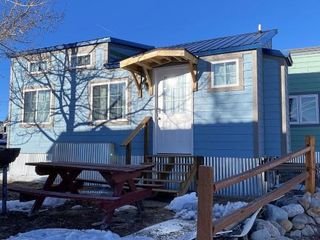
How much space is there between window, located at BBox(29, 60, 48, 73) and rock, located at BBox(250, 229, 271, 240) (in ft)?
31.0

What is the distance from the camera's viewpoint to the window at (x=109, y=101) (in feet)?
34.1

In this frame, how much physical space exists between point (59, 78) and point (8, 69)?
245cm

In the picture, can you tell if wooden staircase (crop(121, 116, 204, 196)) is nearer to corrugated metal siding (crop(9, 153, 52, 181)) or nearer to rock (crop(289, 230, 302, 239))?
rock (crop(289, 230, 302, 239))

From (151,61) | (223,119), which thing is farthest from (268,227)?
(151,61)

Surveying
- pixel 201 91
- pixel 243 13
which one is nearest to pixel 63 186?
pixel 201 91

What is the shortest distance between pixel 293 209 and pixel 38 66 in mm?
9480

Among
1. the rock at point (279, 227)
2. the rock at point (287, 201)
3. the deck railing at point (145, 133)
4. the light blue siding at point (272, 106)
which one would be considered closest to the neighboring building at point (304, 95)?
the light blue siding at point (272, 106)

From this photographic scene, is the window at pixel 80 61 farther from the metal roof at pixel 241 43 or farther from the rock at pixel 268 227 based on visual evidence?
the rock at pixel 268 227

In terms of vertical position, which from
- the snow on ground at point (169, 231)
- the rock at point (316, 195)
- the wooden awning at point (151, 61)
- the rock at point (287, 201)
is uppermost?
the wooden awning at point (151, 61)

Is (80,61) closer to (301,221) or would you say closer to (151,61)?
(151,61)

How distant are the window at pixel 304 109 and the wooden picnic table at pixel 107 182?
26.5 ft

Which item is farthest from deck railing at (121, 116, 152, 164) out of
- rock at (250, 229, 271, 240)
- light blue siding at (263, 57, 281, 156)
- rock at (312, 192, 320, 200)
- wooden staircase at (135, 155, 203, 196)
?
rock at (250, 229, 271, 240)

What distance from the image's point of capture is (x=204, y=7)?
1936cm

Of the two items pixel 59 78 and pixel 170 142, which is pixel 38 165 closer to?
pixel 170 142
